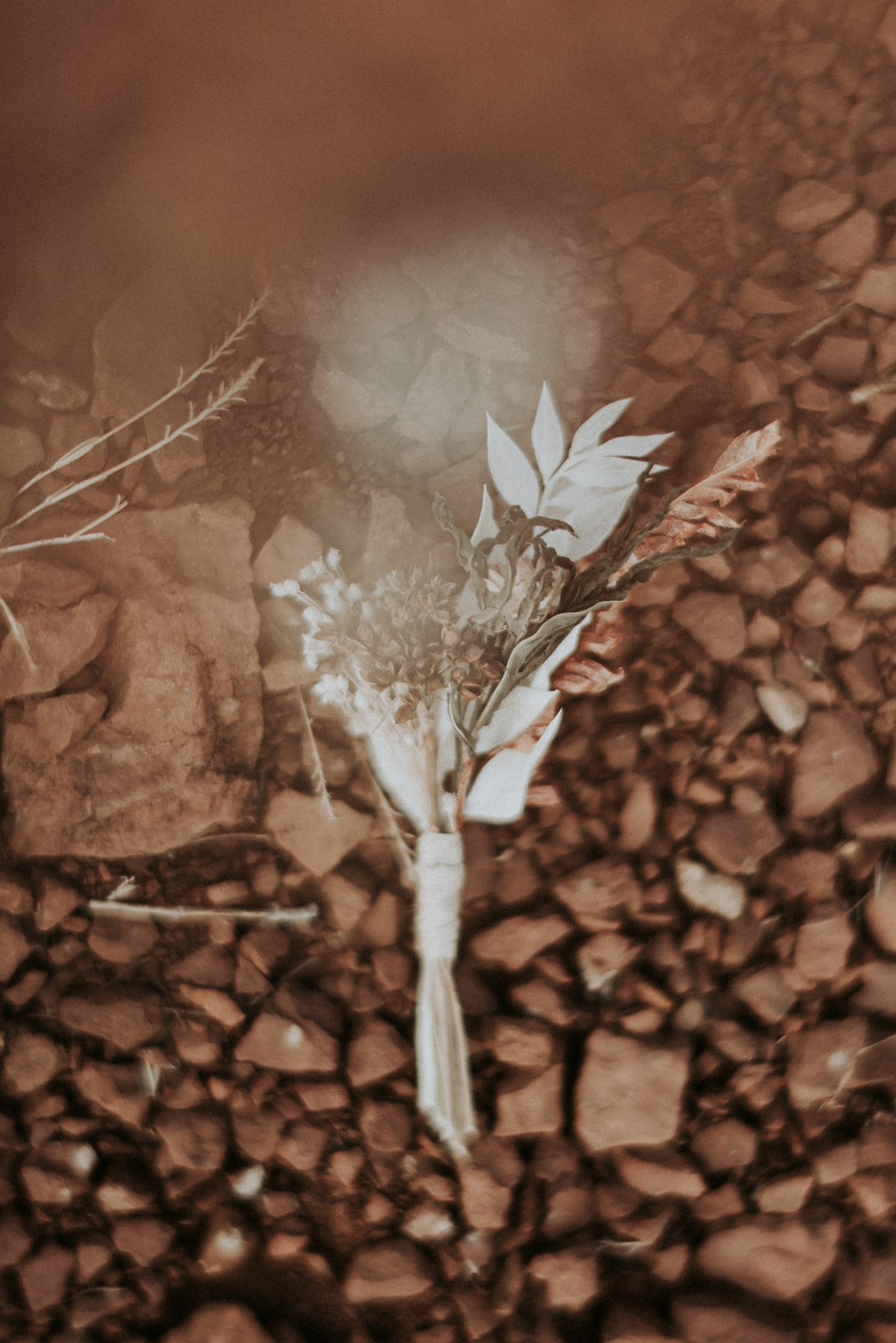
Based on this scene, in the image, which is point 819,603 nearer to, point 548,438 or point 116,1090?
point 548,438

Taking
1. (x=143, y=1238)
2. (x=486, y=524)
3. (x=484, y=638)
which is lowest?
(x=143, y=1238)

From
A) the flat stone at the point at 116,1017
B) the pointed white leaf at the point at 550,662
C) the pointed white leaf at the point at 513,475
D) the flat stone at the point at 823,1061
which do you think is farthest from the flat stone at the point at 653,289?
the flat stone at the point at 116,1017

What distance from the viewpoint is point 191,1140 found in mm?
1188

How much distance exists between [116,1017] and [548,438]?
1.12 m

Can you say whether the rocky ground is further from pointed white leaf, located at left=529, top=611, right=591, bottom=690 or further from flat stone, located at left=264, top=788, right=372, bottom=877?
pointed white leaf, located at left=529, top=611, right=591, bottom=690

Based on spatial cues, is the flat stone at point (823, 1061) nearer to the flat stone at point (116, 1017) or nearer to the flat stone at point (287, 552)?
the flat stone at point (116, 1017)

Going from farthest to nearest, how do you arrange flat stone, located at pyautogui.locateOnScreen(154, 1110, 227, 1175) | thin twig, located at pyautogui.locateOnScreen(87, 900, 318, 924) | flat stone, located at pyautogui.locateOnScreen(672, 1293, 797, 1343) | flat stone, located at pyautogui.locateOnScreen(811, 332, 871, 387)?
flat stone, located at pyautogui.locateOnScreen(811, 332, 871, 387)
thin twig, located at pyautogui.locateOnScreen(87, 900, 318, 924)
flat stone, located at pyautogui.locateOnScreen(154, 1110, 227, 1175)
flat stone, located at pyautogui.locateOnScreen(672, 1293, 797, 1343)

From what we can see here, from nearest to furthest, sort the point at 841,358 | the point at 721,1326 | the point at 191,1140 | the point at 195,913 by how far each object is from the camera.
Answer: the point at 721,1326
the point at 191,1140
the point at 195,913
the point at 841,358

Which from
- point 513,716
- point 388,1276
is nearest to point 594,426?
point 513,716

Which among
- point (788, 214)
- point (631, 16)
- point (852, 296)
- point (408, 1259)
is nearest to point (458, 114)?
point (631, 16)

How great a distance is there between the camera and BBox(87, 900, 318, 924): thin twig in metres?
1.29

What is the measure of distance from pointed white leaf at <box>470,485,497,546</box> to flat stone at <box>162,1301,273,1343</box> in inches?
45.4

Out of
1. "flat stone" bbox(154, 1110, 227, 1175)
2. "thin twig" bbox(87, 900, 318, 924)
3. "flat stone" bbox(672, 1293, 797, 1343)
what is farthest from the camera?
"thin twig" bbox(87, 900, 318, 924)

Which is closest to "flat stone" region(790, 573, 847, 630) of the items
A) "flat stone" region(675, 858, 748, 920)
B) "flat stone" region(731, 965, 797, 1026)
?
"flat stone" region(675, 858, 748, 920)
